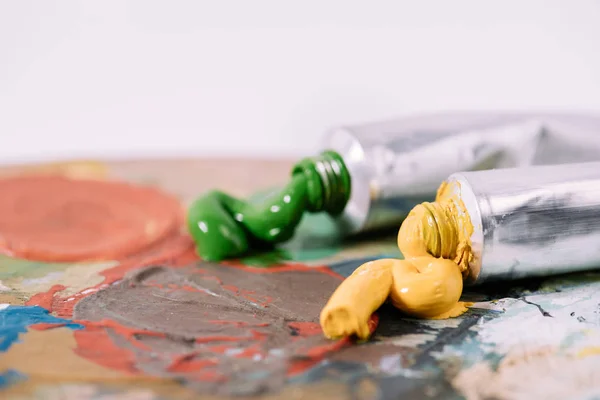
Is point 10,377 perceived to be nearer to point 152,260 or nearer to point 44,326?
point 44,326

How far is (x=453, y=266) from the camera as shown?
99 centimetres

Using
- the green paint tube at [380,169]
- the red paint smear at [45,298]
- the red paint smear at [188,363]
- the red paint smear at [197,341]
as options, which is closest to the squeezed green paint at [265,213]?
the green paint tube at [380,169]

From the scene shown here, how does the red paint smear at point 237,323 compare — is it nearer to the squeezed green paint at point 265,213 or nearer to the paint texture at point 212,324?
the paint texture at point 212,324

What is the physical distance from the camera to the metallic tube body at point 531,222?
3.25ft

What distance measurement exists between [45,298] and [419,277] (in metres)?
0.57

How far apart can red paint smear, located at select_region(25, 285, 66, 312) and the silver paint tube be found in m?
0.54

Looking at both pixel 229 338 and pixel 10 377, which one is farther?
pixel 229 338

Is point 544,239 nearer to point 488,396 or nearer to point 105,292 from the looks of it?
point 488,396

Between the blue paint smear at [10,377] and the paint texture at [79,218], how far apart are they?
1.43 feet

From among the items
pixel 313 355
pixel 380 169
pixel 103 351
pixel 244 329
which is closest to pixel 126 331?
pixel 103 351

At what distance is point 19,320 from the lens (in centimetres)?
98

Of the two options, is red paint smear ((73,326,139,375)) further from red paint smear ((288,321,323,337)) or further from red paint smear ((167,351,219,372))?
red paint smear ((288,321,323,337))

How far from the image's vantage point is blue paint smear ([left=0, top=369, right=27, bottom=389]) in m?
0.81

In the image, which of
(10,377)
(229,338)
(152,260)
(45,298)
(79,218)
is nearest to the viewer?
(10,377)
